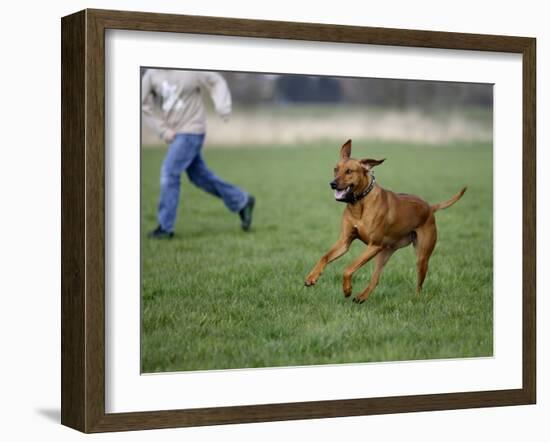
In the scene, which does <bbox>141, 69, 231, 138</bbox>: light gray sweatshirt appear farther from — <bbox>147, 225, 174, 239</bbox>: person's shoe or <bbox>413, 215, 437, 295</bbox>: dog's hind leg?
<bbox>413, 215, 437, 295</bbox>: dog's hind leg

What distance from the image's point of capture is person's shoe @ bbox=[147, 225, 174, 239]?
9.24 m

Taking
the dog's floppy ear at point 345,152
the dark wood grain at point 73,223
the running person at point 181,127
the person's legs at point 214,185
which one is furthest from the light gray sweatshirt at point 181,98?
the dog's floppy ear at point 345,152

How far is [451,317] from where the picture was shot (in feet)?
23.9

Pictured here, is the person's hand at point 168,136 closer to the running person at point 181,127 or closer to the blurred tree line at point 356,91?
the running person at point 181,127

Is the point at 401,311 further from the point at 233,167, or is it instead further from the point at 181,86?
the point at 233,167

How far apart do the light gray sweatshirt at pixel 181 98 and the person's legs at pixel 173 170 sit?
0.38 feet

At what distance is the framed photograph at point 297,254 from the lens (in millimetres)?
6266

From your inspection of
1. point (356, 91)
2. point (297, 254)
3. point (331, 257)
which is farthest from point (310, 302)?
point (356, 91)

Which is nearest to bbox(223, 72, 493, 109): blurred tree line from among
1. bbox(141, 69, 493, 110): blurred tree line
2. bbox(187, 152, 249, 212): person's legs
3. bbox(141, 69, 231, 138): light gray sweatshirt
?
bbox(141, 69, 493, 110): blurred tree line

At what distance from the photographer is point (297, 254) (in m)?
8.66

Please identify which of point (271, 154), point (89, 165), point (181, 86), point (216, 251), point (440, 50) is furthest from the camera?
point (271, 154)

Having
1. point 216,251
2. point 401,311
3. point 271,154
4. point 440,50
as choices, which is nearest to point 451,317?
point 401,311

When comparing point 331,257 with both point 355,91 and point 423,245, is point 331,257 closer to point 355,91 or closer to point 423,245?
point 423,245

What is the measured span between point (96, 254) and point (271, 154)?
20.4 feet
